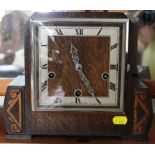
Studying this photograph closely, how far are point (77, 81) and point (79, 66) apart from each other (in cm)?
4

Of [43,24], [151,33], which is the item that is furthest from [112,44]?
[151,33]

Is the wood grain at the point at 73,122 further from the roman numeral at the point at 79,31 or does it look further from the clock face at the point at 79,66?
the roman numeral at the point at 79,31

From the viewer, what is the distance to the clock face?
811 mm

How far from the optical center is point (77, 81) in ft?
2.75

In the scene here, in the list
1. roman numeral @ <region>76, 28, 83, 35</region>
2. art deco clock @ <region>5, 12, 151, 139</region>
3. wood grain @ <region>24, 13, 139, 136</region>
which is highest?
roman numeral @ <region>76, 28, 83, 35</region>

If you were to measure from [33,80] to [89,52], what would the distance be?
16 centimetres

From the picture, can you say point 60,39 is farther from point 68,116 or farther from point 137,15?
point 137,15

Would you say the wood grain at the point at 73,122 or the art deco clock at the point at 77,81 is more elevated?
the art deco clock at the point at 77,81

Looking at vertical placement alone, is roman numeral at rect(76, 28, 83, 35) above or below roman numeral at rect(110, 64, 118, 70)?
above

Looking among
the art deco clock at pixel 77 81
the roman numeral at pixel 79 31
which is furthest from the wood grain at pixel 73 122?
the roman numeral at pixel 79 31

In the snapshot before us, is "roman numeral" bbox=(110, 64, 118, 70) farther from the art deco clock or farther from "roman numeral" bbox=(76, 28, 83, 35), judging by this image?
"roman numeral" bbox=(76, 28, 83, 35)

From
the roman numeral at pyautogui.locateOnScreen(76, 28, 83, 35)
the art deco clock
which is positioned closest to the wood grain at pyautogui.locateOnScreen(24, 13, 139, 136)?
the art deco clock

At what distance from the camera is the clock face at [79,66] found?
81 centimetres
